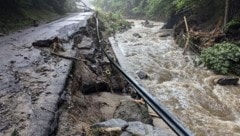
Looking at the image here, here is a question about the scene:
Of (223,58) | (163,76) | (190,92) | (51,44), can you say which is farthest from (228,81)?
(51,44)

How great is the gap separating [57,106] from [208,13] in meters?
15.4

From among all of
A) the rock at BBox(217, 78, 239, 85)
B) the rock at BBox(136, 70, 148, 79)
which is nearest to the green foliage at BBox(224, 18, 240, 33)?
the rock at BBox(217, 78, 239, 85)

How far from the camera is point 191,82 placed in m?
9.27

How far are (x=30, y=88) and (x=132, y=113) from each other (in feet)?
5.79

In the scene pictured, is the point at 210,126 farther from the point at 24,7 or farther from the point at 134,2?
the point at 134,2

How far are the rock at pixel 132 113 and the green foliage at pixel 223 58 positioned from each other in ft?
20.3

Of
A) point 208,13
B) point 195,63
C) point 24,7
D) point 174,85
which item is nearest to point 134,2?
point 208,13

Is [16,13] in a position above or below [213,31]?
above

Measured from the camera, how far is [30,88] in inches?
172

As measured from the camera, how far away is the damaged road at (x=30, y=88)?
3166mm

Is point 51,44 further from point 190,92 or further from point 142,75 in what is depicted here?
point 190,92

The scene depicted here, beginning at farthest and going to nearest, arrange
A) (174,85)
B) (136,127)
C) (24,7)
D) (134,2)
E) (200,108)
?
(134,2)
(24,7)
(174,85)
(200,108)
(136,127)

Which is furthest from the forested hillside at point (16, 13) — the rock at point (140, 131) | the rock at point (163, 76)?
the rock at point (140, 131)

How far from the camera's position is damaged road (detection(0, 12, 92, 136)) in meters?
3.17
